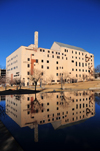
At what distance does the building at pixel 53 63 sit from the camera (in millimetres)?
56031

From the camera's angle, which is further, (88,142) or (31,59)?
(31,59)

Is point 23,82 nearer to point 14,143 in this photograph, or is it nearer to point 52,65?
point 52,65

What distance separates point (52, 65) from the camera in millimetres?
62250

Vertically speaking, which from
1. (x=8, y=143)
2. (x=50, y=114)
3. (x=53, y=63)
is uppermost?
(x=53, y=63)

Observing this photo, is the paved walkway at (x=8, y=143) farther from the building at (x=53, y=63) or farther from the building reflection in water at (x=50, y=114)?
the building at (x=53, y=63)

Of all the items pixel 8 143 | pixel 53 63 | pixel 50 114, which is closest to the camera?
pixel 8 143

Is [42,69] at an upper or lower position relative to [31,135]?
upper

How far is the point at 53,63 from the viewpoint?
62.6 metres

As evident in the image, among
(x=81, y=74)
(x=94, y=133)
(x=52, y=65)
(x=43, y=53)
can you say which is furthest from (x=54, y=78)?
(x=94, y=133)

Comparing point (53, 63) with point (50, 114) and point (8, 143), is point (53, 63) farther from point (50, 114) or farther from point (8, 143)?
point (8, 143)

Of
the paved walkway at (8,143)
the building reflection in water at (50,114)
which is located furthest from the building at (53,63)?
the paved walkway at (8,143)

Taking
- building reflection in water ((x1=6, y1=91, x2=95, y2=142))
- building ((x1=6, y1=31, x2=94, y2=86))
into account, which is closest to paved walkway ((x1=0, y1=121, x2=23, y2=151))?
building reflection in water ((x1=6, y1=91, x2=95, y2=142))

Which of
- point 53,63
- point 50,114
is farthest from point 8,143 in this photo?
point 53,63

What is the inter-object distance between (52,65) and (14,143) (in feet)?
192
